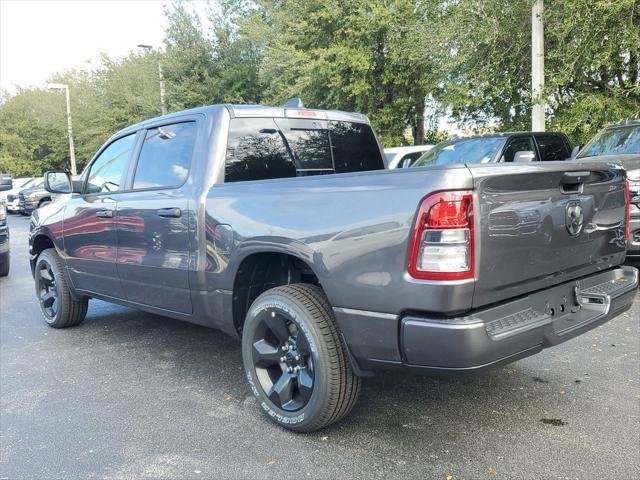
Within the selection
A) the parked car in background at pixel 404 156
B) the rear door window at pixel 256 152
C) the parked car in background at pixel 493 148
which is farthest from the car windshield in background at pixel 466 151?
the rear door window at pixel 256 152

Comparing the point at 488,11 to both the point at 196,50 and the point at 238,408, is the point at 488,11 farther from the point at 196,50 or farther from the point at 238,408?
the point at 196,50

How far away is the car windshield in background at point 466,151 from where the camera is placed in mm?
8039

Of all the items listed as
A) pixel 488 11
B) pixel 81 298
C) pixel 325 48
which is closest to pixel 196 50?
pixel 325 48

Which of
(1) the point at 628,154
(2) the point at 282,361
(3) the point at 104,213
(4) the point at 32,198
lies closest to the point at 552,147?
(1) the point at 628,154

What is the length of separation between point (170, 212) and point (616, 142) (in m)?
6.44

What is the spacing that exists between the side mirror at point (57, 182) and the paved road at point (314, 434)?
1.50 meters

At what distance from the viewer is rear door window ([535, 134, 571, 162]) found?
8.86m

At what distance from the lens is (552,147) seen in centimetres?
922

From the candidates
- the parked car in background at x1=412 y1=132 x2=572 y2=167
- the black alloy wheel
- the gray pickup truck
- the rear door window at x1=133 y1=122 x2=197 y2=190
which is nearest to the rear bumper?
the gray pickup truck

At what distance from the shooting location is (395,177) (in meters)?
2.55

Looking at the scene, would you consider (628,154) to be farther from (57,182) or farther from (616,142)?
(57,182)

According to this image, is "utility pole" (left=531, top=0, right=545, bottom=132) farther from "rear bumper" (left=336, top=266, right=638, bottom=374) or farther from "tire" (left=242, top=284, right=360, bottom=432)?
"tire" (left=242, top=284, right=360, bottom=432)

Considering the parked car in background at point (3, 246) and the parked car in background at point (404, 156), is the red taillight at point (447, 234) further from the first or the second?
the parked car in background at point (404, 156)

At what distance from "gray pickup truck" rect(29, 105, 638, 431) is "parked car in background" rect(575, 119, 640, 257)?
2.73 m
